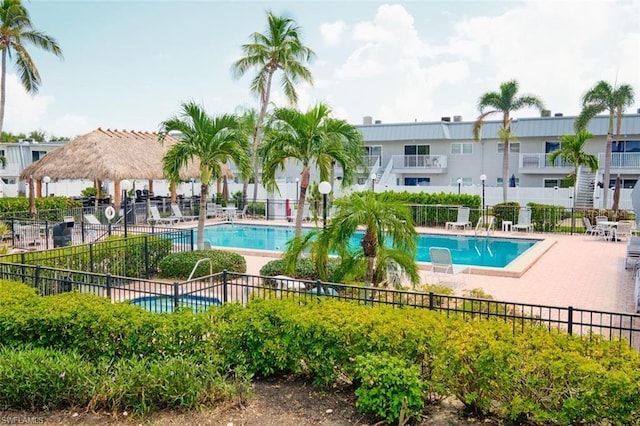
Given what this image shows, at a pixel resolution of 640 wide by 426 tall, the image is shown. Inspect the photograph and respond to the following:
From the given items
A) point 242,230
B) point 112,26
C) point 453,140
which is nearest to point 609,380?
point 112,26

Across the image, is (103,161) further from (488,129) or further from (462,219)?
(488,129)

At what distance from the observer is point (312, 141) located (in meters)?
12.1

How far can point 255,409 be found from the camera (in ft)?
17.4

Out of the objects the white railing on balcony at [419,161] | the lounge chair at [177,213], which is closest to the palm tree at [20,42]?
the lounge chair at [177,213]

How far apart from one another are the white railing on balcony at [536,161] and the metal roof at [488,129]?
1.36 m

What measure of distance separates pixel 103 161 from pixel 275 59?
404 inches

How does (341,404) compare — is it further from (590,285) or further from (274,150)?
(590,285)

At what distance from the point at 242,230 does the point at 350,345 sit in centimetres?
2032

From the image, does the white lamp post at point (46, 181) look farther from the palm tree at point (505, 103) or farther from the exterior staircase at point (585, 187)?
the exterior staircase at point (585, 187)

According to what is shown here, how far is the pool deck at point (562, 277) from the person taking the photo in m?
10.8

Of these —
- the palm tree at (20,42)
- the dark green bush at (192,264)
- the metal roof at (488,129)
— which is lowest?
the dark green bush at (192,264)

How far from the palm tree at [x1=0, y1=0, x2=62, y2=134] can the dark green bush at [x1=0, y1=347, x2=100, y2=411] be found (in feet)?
78.0

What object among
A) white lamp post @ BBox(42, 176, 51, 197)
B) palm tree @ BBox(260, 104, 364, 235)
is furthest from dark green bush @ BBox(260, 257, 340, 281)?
white lamp post @ BBox(42, 176, 51, 197)

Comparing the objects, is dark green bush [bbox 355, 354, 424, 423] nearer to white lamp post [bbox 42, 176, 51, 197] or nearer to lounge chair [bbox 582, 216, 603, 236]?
lounge chair [bbox 582, 216, 603, 236]
